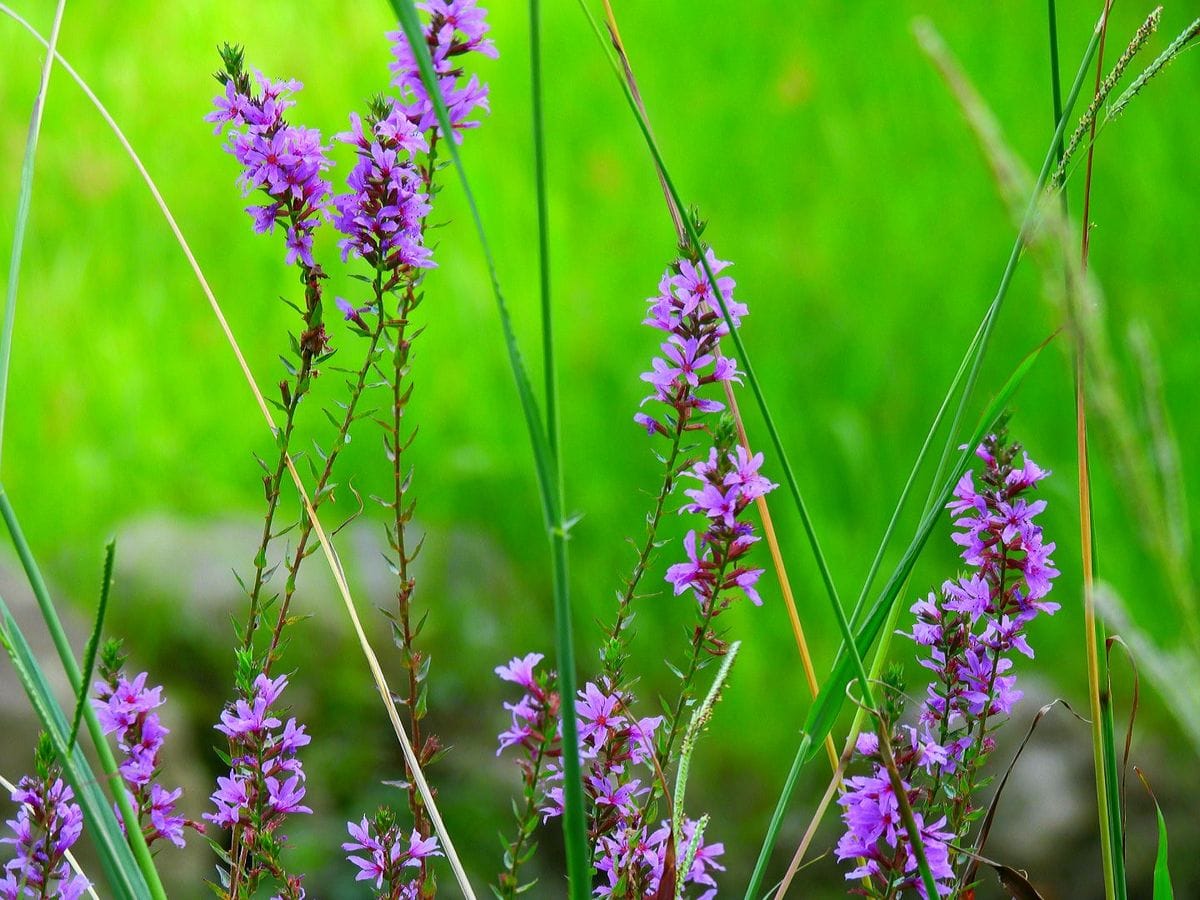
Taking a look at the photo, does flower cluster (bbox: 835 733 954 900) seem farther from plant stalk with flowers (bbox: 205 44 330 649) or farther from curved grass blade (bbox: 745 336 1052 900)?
plant stalk with flowers (bbox: 205 44 330 649)

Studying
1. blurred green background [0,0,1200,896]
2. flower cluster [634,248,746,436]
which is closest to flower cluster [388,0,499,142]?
flower cluster [634,248,746,436]

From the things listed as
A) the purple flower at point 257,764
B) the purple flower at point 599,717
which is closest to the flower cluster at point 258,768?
the purple flower at point 257,764

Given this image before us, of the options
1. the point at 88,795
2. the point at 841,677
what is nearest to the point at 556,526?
the point at 841,677

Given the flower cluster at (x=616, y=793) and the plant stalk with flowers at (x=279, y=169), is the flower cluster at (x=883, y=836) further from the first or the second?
the plant stalk with flowers at (x=279, y=169)

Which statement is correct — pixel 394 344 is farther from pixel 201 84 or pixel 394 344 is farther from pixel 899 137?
pixel 201 84

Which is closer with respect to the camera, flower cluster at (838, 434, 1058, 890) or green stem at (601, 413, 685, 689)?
green stem at (601, 413, 685, 689)

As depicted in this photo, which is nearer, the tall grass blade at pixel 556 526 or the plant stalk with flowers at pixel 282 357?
the tall grass blade at pixel 556 526
